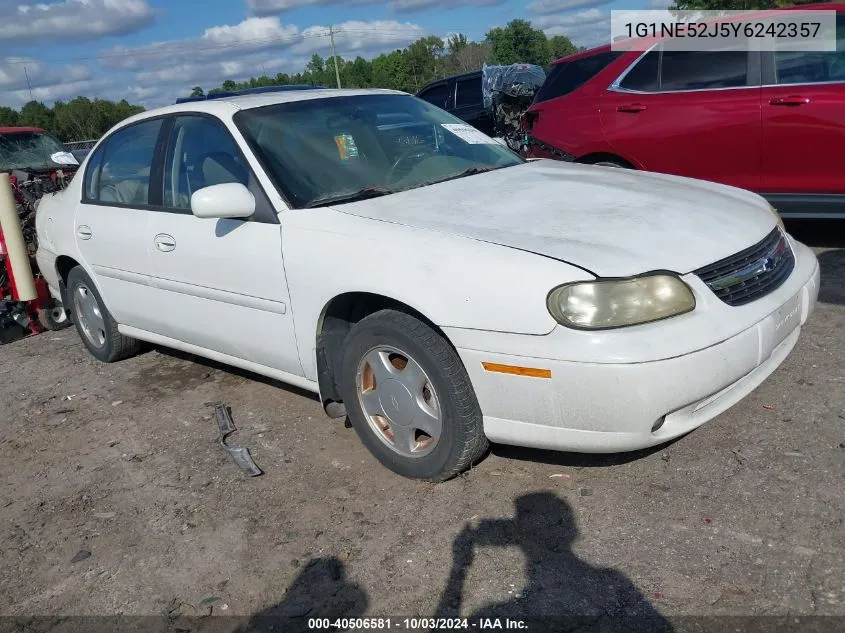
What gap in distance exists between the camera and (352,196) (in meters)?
3.48

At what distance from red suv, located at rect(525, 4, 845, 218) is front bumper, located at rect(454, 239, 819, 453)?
127 inches

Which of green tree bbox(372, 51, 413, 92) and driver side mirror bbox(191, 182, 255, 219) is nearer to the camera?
driver side mirror bbox(191, 182, 255, 219)

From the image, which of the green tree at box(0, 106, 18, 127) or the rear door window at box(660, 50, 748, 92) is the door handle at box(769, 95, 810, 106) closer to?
the rear door window at box(660, 50, 748, 92)

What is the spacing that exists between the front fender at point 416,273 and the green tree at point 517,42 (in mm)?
95261

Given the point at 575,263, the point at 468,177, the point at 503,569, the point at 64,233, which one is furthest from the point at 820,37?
the point at 64,233

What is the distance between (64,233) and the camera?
4.93 metres

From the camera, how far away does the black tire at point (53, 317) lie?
6184 millimetres

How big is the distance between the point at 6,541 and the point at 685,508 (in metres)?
2.72

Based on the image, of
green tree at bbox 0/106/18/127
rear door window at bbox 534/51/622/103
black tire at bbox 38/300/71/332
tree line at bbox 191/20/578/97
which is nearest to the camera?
black tire at bbox 38/300/71/332

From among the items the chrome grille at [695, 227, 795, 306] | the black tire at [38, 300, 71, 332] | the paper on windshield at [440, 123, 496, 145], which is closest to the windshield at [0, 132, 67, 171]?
the black tire at [38, 300, 71, 332]

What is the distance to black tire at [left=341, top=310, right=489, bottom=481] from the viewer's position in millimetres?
2881

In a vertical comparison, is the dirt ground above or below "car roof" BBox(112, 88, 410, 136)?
below

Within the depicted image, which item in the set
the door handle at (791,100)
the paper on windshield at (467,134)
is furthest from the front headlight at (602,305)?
the door handle at (791,100)

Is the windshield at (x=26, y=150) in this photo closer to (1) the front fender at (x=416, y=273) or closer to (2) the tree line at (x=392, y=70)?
(1) the front fender at (x=416, y=273)
